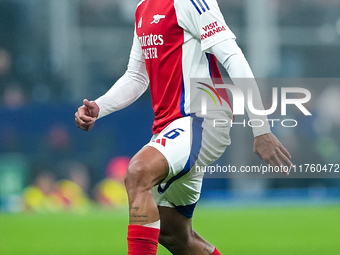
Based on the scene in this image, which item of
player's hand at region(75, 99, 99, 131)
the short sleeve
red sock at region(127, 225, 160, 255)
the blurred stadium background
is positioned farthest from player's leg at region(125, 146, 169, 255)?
the blurred stadium background

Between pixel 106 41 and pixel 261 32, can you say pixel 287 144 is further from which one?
pixel 106 41

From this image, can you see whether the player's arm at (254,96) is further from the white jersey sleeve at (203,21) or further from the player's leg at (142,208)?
Answer: the player's leg at (142,208)

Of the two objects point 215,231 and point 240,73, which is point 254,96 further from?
point 215,231

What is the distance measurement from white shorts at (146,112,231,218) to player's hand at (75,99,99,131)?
381 mm

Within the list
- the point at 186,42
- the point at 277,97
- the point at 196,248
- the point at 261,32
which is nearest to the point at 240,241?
the point at 196,248

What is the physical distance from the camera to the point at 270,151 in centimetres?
329

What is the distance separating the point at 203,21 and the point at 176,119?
1.66 ft

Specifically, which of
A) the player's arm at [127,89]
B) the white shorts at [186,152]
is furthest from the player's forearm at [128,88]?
the white shorts at [186,152]

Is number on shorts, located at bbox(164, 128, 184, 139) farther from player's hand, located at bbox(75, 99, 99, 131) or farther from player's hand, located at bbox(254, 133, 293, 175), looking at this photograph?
player's hand, located at bbox(75, 99, 99, 131)

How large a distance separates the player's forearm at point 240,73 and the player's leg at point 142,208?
1.71 ft

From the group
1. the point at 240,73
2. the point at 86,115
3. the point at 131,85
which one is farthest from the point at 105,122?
the point at 240,73

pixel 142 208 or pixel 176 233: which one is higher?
pixel 142 208

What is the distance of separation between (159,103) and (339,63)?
8690 mm

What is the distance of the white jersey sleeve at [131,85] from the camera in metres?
4.04
